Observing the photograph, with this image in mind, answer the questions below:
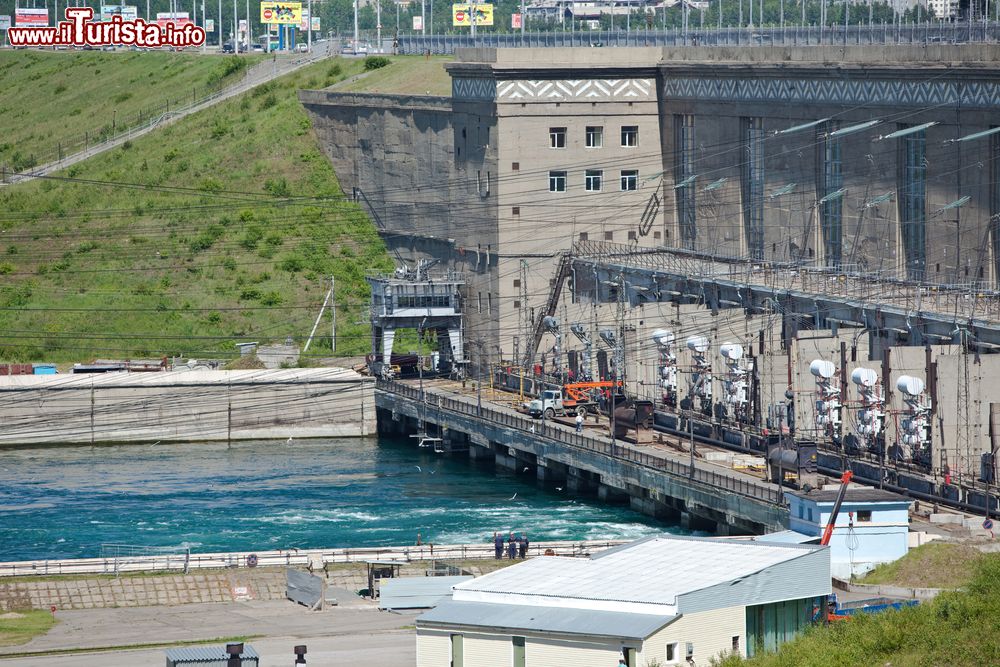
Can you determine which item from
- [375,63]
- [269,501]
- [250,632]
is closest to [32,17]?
[375,63]

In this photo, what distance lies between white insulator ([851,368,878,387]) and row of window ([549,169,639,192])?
35058 mm

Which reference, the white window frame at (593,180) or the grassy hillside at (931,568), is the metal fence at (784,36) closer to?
the white window frame at (593,180)

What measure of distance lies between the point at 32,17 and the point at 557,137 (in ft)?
315

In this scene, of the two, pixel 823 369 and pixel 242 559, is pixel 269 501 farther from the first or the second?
pixel 823 369

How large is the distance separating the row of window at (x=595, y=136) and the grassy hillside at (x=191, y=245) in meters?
15.3

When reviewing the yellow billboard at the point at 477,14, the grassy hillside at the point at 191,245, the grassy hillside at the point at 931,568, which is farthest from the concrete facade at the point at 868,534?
the yellow billboard at the point at 477,14

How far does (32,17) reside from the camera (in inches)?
7470

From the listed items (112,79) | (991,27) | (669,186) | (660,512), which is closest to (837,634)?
(660,512)

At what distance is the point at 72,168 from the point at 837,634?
9695cm

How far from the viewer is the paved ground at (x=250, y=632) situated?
55406 mm

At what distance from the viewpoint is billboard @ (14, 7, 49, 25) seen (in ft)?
620

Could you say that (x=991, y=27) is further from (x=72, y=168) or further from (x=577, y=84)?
(x=72, y=168)

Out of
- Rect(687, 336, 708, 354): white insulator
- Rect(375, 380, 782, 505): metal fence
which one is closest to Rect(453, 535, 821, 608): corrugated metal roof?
Rect(375, 380, 782, 505): metal fence

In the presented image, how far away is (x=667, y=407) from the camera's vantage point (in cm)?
9238
